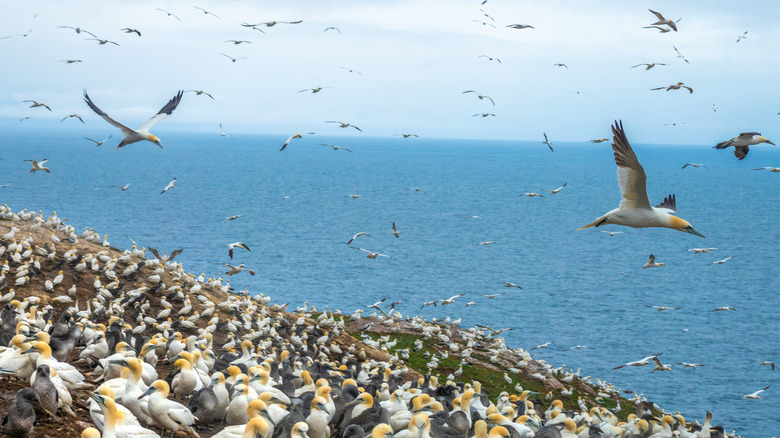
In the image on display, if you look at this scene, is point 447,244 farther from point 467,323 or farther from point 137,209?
point 137,209

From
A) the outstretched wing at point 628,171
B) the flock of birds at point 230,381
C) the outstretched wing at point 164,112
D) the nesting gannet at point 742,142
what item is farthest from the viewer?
the outstretched wing at point 164,112

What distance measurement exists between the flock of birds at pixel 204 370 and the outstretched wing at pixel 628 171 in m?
4.61

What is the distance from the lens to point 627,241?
111 metres

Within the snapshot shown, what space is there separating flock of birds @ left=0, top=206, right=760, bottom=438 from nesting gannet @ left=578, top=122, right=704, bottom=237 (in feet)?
Result: 14.0

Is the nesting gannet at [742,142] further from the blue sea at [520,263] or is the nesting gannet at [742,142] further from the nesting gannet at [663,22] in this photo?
the blue sea at [520,263]

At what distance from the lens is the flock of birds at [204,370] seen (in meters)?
10.4

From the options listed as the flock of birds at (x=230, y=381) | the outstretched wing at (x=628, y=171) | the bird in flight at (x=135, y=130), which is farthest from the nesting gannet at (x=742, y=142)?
the bird in flight at (x=135, y=130)

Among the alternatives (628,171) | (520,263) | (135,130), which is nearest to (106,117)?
(135,130)

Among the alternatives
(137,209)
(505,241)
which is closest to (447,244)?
(505,241)

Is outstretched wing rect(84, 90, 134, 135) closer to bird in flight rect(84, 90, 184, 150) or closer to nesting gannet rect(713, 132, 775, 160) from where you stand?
bird in flight rect(84, 90, 184, 150)

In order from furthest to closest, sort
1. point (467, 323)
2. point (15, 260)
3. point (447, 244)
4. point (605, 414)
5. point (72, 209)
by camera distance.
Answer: point (72, 209)
point (447, 244)
point (467, 323)
point (15, 260)
point (605, 414)

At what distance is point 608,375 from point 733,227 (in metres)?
86.2

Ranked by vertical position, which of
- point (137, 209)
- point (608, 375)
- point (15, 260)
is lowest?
point (137, 209)

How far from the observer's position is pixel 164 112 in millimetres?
22141
